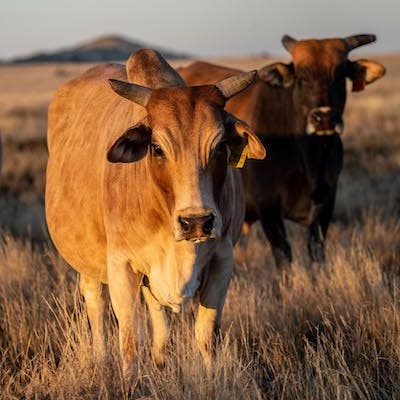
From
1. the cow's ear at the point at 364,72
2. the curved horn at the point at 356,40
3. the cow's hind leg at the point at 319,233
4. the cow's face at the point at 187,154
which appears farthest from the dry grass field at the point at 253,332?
the curved horn at the point at 356,40

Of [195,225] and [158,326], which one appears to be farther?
[158,326]

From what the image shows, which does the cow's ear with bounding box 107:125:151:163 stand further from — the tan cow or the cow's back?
the cow's back

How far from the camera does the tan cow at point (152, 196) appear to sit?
436 centimetres

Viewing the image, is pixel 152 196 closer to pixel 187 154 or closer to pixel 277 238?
pixel 187 154

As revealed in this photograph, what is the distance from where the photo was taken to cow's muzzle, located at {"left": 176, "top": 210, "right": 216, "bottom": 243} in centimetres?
412

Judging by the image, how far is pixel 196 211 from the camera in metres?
4.12

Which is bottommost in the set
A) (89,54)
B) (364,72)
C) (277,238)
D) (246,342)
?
(89,54)

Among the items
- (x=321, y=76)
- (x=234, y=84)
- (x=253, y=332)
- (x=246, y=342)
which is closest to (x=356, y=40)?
(x=321, y=76)

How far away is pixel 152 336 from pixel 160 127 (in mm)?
1948

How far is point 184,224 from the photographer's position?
13.6 ft

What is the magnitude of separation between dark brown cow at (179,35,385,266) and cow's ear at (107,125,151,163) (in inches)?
136

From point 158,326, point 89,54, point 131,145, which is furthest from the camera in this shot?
point 89,54

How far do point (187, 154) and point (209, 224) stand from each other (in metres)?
0.38

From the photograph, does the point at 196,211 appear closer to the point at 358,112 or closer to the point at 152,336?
the point at 152,336
